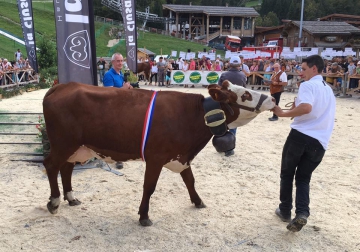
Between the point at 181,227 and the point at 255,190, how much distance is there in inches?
59.8

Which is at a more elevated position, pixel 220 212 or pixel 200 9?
pixel 200 9

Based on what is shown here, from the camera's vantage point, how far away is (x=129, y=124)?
3887mm

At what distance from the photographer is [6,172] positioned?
5602mm

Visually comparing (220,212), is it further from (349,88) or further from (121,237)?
(349,88)

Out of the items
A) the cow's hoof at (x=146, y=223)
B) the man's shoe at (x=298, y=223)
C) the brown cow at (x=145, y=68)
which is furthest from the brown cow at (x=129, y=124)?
the brown cow at (x=145, y=68)

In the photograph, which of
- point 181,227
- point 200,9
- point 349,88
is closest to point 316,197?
point 181,227

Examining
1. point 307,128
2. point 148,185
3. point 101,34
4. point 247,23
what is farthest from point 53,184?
point 247,23

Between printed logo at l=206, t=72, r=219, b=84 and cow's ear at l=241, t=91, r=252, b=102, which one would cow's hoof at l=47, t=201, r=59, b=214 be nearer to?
cow's ear at l=241, t=91, r=252, b=102

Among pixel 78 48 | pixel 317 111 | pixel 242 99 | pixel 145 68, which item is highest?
pixel 78 48

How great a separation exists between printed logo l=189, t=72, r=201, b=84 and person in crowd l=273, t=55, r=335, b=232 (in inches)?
631

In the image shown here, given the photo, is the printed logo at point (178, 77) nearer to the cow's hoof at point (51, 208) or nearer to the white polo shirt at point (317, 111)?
the cow's hoof at point (51, 208)

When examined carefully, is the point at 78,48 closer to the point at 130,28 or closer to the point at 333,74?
the point at 130,28

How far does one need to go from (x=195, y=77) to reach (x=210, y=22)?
46.4 meters

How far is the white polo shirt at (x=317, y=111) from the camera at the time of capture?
358cm
